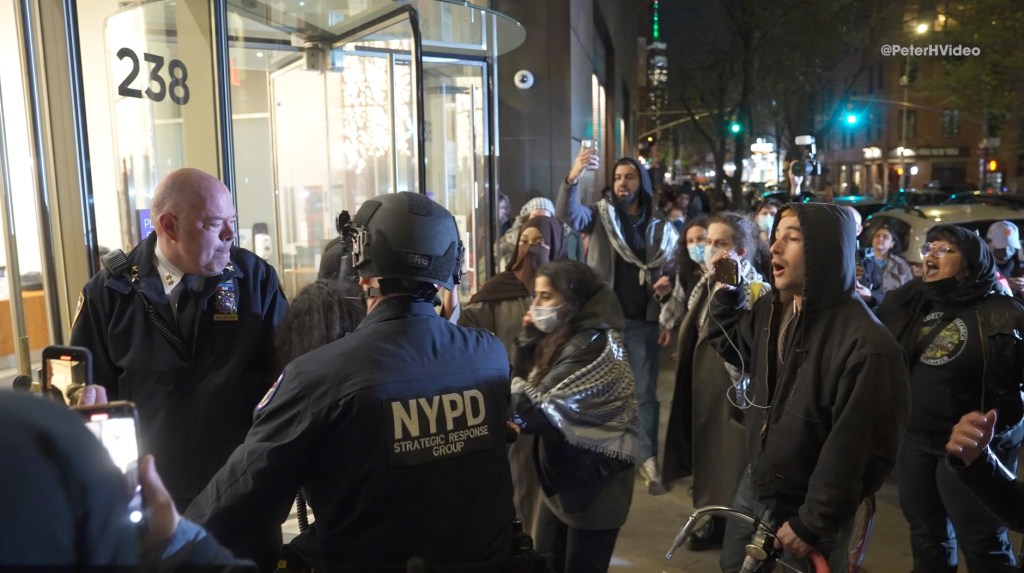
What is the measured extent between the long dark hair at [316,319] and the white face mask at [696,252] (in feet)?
9.43

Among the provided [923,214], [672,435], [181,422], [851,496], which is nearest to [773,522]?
[851,496]

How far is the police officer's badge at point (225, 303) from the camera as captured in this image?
8.81ft

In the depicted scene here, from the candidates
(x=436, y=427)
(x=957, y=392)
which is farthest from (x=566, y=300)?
(x=957, y=392)

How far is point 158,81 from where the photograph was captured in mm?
4480

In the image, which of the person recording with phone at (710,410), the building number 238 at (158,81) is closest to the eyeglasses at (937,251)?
the person recording with phone at (710,410)

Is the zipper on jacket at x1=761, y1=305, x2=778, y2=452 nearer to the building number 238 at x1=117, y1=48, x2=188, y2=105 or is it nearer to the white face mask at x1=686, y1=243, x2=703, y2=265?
the white face mask at x1=686, y1=243, x2=703, y2=265

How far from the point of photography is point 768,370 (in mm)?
3014

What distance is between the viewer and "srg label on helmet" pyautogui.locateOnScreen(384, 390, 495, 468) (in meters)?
1.79

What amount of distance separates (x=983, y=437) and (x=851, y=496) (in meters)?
0.43

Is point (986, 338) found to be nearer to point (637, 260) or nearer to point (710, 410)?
point (710, 410)

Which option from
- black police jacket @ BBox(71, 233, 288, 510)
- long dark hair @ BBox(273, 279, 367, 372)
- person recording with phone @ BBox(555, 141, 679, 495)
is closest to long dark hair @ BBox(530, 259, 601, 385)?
long dark hair @ BBox(273, 279, 367, 372)

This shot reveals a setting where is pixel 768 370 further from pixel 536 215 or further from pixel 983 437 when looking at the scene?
pixel 536 215

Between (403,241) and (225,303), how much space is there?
104 cm

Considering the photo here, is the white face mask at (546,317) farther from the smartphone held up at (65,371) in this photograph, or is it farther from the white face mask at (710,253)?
the smartphone held up at (65,371)
